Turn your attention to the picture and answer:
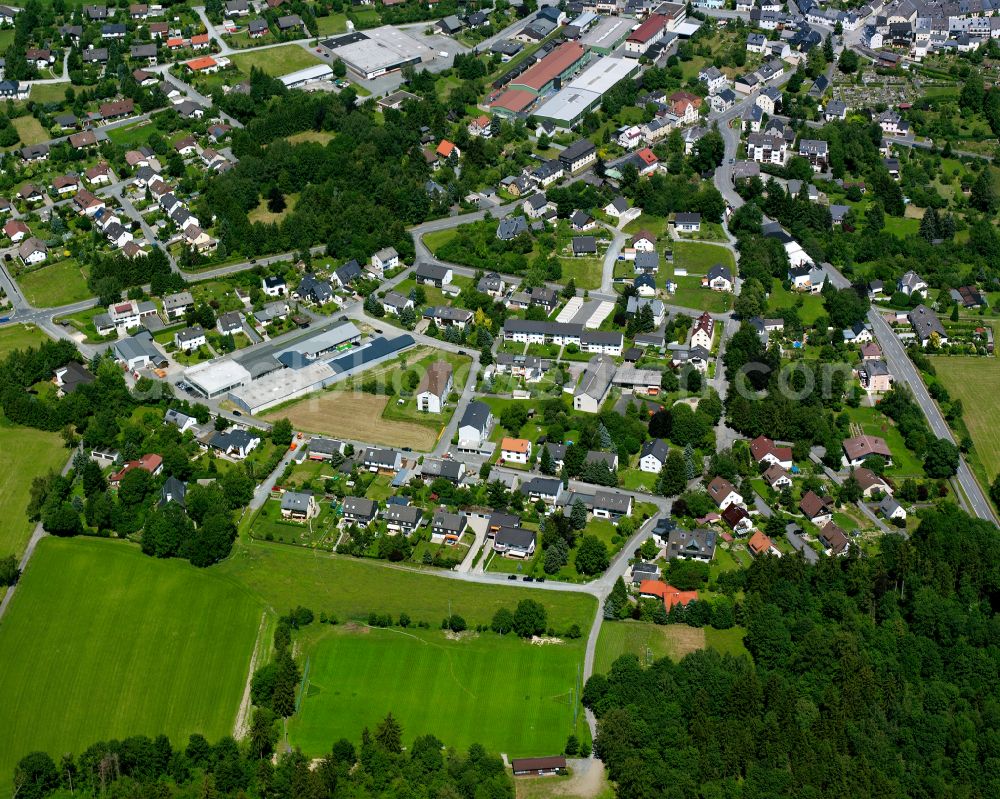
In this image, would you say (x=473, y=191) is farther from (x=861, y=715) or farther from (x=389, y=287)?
(x=861, y=715)

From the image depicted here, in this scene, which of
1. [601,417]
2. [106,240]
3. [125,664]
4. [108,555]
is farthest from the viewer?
[106,240]

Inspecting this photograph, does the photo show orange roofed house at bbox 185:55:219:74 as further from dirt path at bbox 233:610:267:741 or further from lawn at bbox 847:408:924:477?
lawn at bbox 847:408:924:477

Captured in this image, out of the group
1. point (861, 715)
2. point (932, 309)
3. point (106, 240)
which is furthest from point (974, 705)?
point (106, 240)

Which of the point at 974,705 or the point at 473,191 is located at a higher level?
the point at 974,705

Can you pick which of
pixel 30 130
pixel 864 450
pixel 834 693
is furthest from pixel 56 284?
pixel 834 693

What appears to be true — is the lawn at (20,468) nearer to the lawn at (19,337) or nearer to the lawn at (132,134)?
the lawn at (19,337)

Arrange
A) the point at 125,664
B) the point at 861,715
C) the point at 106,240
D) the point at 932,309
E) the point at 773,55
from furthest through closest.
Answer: the point at 773,55 → the point at 106,240 → the point at 932,309 → the point at 125,664 → the point at 861,715

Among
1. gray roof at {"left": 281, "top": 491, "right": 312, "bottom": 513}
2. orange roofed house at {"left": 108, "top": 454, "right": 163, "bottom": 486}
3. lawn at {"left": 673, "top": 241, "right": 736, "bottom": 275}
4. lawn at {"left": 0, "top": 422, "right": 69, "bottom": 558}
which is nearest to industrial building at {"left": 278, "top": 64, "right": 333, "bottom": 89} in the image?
lawn at {"left": 673, "top": 241, "right": 736, "bottom": 275}
